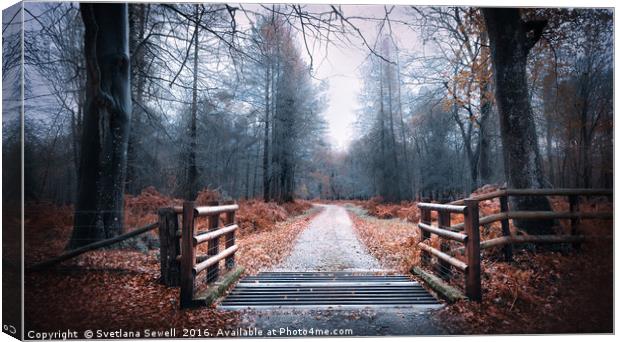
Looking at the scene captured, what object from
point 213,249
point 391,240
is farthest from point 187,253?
point 391,240

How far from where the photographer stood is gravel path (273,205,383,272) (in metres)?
5.57

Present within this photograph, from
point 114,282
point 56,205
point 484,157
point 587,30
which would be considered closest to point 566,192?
point 484,157

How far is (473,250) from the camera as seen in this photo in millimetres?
4086

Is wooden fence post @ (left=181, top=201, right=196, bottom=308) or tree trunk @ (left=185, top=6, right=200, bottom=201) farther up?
tree trunk @ (left=185, top=6, right=200, bottom=201)

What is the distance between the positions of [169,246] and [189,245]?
0.95 metres

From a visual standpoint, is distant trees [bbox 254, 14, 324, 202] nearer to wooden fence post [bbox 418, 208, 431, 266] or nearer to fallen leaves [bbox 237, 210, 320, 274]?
fallen leaves [bbox 237, 210, 320, 274]

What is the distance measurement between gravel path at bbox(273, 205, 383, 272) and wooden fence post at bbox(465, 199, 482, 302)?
1.51 meters

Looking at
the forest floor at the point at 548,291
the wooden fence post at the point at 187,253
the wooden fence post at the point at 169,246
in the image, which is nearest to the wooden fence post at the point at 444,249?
the forest floor at the point at 548,291

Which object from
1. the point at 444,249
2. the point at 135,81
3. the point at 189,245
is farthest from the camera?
the point at 135,81

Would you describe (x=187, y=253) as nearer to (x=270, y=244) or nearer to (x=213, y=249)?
(x=213, y=249)

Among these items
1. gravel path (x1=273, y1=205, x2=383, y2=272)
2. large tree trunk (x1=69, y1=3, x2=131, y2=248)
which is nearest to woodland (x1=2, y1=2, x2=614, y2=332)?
large tree trunk (x1=69, y1=3, x2=131, y2=248)

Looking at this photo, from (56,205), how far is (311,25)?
4199 mm

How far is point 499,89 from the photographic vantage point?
5430 millimetres

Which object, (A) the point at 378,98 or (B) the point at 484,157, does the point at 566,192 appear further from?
(A) the point at 378,98
